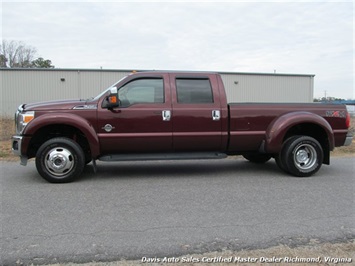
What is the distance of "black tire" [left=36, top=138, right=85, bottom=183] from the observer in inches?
241

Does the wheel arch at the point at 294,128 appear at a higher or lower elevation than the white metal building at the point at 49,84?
lower

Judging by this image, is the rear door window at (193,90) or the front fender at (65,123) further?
the rear door window at (193,90)

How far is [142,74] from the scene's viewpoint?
21.8 feet

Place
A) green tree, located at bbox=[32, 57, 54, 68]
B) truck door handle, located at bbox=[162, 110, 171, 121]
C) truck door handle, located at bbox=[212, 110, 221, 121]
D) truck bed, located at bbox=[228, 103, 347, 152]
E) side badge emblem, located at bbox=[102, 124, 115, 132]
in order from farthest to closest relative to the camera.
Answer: green tree, located at bbox=[32, 57, 54, 68] → truck bed, located at bbox=[228, 103, 347, 152] → truck door handle, located at bbox=[212, 110, 221, 121] → truck door handle, located at bbox=[162, 110, 171, 121] → side badge emblem, located at bbox=[102, 124, 115, 132]

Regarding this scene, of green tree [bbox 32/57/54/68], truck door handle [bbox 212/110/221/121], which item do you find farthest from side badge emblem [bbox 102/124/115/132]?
green tree [bbox 32/57/54/68]

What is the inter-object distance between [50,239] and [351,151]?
9.59m

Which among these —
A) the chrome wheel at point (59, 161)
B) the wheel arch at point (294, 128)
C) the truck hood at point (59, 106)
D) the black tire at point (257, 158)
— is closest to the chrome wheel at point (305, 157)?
the wheel arch at point (294, 128)

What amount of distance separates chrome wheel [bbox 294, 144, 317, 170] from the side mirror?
3551 millimetres

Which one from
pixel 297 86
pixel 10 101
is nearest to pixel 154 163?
pixel 10 101

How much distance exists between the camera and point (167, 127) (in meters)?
6.48

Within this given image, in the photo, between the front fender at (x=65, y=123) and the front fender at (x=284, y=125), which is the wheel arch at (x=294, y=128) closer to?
the front fender at (x=284, y=125)

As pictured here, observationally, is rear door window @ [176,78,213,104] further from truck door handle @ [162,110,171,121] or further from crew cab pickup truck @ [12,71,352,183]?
truck door handle @ [162,110,171,121]

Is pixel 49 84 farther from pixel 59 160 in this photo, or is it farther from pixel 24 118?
pixel 59 160

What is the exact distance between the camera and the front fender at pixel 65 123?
6.06 metres
